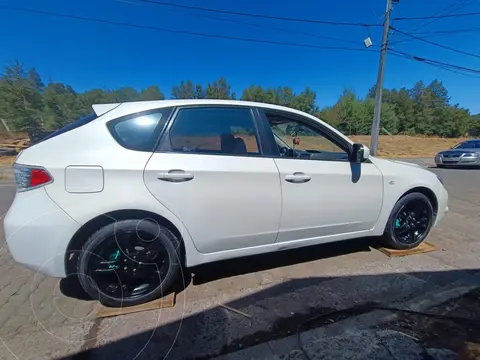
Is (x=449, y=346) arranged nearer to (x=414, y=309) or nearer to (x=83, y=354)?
(x=414, y=309)

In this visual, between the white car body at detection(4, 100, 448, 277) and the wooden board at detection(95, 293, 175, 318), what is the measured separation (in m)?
0.37

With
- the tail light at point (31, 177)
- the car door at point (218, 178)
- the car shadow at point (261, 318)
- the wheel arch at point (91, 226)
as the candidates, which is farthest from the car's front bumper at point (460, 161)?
the tail light at point (31, 177)

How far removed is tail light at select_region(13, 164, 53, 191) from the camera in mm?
1881

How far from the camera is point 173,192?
2.07 metres

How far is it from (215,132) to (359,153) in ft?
5.05

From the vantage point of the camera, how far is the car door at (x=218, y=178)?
6.82 ft

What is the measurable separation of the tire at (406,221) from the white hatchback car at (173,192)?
0.42 meters

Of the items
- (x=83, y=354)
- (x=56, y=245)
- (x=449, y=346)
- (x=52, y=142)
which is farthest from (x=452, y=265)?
(x=52, y=142)

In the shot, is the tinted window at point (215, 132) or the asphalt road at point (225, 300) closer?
the asphalt road at point (225, 300)

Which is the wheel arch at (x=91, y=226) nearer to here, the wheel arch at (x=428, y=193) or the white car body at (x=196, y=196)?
the white car body at (x=196, y=196)

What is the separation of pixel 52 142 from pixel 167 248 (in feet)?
4.05

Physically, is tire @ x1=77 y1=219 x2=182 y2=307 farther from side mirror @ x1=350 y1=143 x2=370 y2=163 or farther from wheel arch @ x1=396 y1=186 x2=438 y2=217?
wheel arch @ x1=396 y1=186 x2=438 y2=217

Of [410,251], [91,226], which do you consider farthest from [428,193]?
[91,226]

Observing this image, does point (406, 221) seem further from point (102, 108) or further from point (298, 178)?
point (102, 108)
